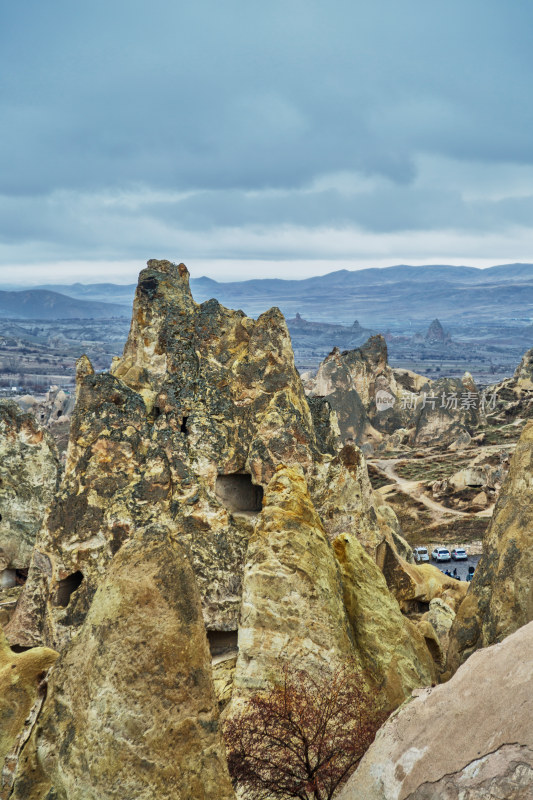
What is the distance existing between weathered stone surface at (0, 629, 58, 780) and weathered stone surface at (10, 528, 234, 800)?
3.42ft

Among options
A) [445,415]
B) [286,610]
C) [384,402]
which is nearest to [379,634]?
[286,610]

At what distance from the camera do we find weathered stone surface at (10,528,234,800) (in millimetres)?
7148

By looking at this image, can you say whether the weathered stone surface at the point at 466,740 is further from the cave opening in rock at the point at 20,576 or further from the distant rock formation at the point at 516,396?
the distant rock formation at the point at 516,396

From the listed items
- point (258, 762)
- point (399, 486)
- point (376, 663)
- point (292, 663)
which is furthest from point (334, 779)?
point (399, 486)

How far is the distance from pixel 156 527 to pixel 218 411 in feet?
29.6

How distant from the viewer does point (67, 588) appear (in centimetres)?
1494

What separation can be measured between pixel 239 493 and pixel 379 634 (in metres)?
6.21

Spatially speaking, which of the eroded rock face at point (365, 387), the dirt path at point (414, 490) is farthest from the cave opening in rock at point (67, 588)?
the eroded rock face at point (365, 387)

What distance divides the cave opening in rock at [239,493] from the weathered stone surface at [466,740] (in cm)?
904

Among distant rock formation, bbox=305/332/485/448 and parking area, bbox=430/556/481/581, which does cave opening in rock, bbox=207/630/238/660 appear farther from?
distant rock formation, bbox=305/332/485/448

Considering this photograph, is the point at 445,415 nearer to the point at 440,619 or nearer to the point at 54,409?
the point at 54,409

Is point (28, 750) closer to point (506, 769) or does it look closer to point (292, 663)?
point (292, 663)

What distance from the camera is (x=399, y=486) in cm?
6431

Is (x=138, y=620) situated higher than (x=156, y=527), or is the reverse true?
(x=156, y=527)
